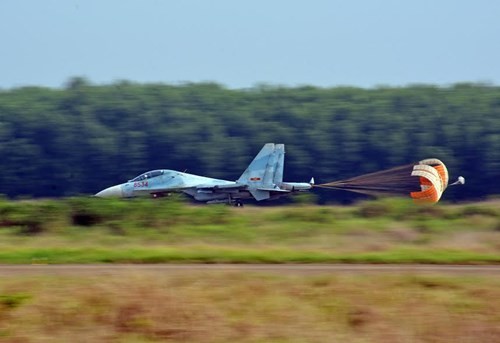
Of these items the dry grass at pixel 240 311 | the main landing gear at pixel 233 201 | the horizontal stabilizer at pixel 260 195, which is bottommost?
the dry grass at pixel 240 311

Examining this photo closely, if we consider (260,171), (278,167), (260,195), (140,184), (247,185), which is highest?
(278,167)

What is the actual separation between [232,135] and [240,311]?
57.4m

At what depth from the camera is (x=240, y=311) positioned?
1493cm

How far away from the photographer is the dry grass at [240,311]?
14.3m

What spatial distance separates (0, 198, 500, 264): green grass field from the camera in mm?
20906

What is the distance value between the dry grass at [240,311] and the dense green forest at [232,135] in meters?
47.6

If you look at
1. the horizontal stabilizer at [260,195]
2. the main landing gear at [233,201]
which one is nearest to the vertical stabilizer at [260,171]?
the horizontal stabilizer at [260,195]

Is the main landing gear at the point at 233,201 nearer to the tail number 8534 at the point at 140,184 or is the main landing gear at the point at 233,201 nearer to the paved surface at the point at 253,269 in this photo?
the tail number 8534 at the point at 140,184

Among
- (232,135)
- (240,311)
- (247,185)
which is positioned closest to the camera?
(240,311)

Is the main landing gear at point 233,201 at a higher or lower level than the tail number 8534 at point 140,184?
lower

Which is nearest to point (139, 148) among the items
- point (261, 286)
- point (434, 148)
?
point (434, 148)

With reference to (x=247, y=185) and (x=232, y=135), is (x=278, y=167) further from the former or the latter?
(x=232, y=135)

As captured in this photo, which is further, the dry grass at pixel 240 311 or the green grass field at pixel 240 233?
the green grass field at pixel 240 233

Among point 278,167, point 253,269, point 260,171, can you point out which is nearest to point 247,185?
point 260,171
